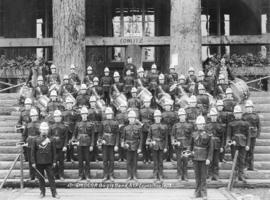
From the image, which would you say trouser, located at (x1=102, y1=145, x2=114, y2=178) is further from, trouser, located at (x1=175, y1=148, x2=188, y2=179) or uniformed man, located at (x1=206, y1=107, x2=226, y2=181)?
uniformed man, located at (x1=206, y1=107, x2=226, y2=181)

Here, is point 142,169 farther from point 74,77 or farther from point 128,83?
point 74,77

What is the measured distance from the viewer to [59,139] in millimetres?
15219

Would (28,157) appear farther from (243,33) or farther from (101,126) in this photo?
(243,33)

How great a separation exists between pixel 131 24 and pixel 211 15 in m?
3.36

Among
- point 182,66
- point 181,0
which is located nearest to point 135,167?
point 182,66

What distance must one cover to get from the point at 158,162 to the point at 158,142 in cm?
51

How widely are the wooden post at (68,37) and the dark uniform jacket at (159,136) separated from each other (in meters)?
4.71

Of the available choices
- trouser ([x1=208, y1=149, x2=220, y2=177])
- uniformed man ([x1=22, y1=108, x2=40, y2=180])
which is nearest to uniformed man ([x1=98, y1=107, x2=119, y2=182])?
uniformed man ([x1=22, y1=108, x2=40, y2=180])

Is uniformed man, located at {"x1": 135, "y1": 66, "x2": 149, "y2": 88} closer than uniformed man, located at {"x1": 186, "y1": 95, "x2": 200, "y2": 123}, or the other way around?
uniformed man, located at {"x1": 186, "y1": 95, "x2": 200, "y2": 123}

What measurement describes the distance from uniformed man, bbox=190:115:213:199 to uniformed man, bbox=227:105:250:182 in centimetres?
150

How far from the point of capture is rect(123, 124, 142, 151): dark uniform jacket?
15.2 m

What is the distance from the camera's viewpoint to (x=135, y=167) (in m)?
15.2

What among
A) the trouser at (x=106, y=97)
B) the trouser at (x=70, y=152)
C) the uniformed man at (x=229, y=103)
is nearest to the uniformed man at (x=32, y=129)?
the trouser at (x=70, y=152)

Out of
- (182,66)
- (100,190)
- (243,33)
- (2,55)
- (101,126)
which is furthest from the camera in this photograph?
(243,33)
